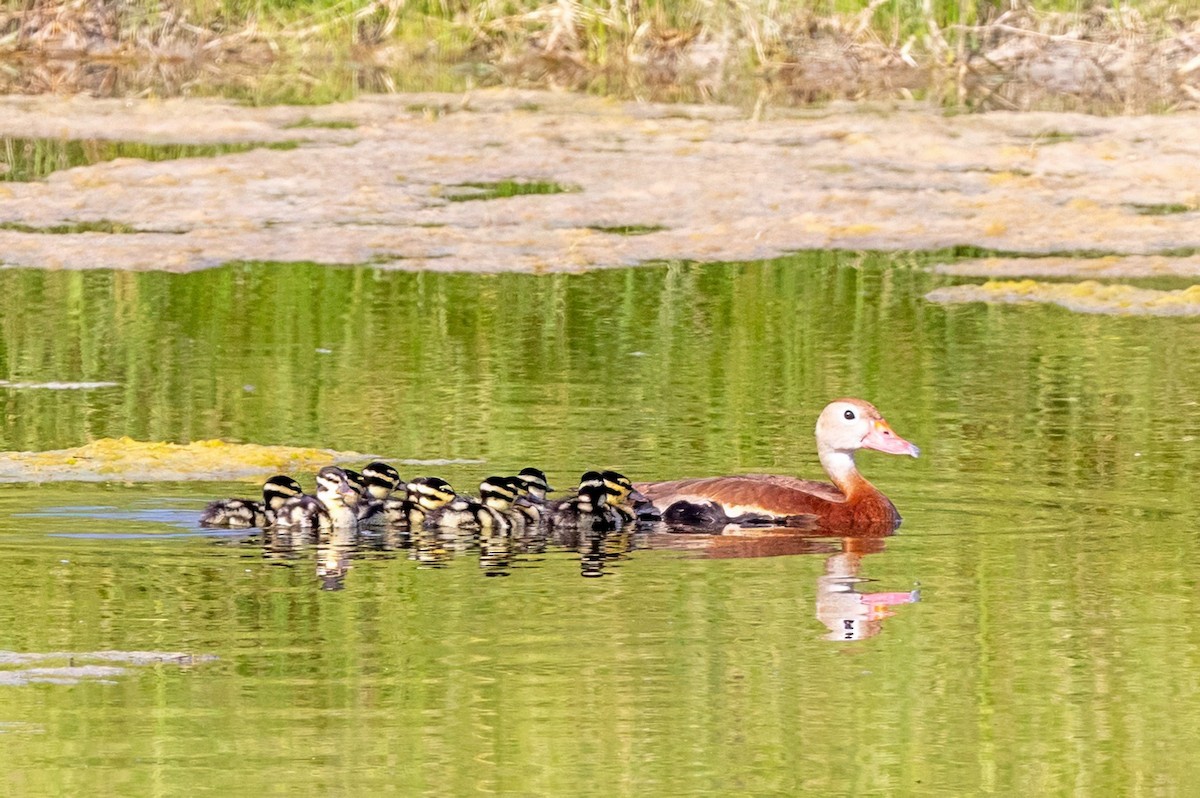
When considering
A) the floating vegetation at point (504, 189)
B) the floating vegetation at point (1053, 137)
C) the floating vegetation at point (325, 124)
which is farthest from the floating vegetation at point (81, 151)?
the floating vegetation at point (1053, 137)

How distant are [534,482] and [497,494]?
8.4 inches

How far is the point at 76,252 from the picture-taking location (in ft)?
43.5

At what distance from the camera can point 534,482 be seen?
310 inches

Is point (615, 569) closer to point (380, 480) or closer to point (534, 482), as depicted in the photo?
point (534, 482)

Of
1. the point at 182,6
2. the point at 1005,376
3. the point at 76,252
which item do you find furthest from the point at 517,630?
the point at 182,6

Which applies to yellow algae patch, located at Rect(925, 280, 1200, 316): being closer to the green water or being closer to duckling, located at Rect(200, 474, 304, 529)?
the green water

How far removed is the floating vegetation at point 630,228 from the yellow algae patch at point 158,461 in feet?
18.1

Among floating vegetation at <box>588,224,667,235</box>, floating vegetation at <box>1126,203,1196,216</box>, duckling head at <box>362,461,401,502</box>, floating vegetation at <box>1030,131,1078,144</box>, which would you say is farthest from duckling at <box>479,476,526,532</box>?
floating vegetation at <box>1030,131,1078,144</box>

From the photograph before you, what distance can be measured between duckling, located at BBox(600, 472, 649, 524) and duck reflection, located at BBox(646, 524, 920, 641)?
3.8 inches

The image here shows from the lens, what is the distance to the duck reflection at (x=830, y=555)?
6395mm

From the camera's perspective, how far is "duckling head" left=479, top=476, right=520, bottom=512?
7.70 meters

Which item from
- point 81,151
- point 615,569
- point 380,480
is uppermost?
point 81,151

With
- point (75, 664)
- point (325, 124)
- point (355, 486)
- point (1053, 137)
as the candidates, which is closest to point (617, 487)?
point (355, 486)

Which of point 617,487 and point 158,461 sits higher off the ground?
point 158,461
